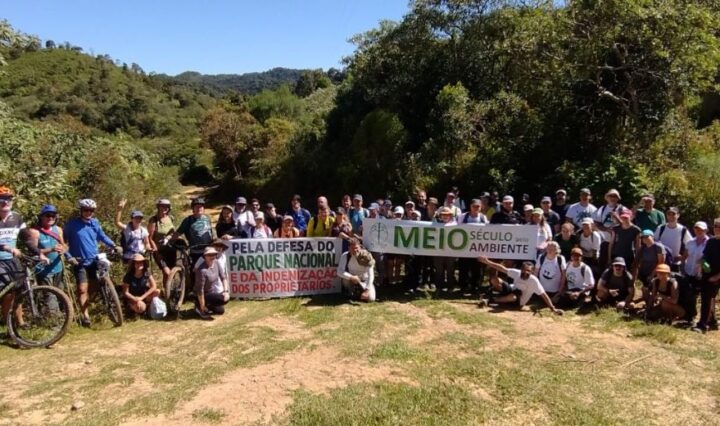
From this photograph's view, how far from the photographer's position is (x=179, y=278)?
29.2ft

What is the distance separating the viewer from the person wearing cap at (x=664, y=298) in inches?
313

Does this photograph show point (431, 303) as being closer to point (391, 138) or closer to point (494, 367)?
point (494, 367)

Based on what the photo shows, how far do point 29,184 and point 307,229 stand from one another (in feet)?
19.4

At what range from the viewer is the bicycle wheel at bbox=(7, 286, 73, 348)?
711 cm

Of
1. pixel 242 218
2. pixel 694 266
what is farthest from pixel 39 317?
pixel 694 266

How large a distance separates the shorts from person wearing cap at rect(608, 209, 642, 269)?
8.26 meters

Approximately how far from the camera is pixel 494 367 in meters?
6.36

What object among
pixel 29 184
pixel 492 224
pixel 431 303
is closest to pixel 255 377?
pixel 431 303

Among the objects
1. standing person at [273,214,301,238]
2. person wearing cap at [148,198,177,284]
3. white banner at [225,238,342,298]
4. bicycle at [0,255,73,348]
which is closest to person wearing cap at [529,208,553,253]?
white banner at [225,238,342,298]

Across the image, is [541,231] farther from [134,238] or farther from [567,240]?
[134,238]

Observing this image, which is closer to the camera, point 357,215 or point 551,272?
point 551,272

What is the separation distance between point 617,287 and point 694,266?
45.1 inches

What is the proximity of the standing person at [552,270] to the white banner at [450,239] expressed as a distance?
1.56ft

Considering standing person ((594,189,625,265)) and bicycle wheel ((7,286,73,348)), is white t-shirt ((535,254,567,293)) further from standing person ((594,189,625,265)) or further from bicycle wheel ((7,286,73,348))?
bicycle wheel ((7,286,73,348))
